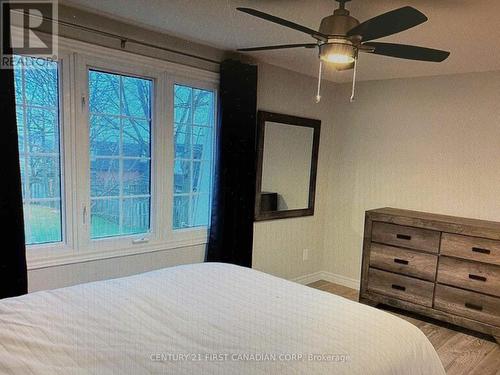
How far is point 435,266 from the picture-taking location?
3119 mm

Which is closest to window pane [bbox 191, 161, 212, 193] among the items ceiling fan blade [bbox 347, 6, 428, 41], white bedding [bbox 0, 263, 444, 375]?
white bedding [bbox 0, 263, 444, 375]

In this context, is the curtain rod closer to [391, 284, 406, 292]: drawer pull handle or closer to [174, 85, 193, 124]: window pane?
[174, 85, 193, 124]: window pane

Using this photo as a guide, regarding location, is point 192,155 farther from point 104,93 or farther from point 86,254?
point 86,254

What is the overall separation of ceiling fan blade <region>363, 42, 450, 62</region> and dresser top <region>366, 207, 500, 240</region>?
161cm

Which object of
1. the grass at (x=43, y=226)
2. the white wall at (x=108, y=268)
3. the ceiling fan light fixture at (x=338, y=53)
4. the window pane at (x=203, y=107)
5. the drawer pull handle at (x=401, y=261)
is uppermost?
the ceiling fan light fixture at (x=338, y=53)

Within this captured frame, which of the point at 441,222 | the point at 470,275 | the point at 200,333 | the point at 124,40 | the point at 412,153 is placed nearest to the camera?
the point at 200,333

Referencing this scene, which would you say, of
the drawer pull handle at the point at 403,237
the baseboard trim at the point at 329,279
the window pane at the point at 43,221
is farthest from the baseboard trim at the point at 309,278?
the window pane at the point at 43,221

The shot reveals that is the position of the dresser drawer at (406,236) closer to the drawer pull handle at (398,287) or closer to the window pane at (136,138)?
the drawer pull handle at (398,287)

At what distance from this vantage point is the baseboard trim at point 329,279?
4055 mm

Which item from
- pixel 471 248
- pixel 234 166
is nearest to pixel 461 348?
pixel 471 248

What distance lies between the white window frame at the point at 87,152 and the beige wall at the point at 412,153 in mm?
1884

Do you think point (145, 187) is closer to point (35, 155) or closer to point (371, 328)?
point (35, 155)

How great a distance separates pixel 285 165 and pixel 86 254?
201cm

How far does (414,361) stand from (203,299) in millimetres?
911
